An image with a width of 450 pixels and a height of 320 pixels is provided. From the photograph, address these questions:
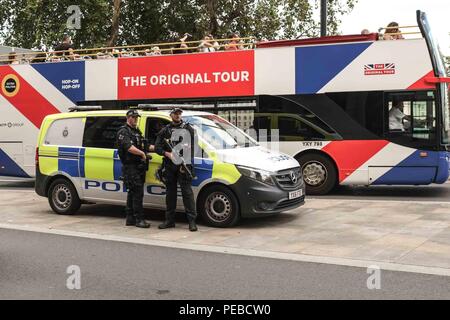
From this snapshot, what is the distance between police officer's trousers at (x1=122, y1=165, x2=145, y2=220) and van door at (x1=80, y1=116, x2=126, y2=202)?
63 centimetres

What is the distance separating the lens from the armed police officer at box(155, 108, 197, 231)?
25.8 ft

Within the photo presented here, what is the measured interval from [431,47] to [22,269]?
27.8ft

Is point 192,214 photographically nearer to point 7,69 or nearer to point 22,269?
point 22,269

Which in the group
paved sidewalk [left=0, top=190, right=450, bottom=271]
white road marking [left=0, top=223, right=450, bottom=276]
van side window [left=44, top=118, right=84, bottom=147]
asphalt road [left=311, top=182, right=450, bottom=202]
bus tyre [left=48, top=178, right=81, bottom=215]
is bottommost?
white road marking [left=0, top=223, right=450, bottom=276]

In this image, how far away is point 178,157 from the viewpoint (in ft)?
25.8

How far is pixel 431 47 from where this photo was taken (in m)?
10.8

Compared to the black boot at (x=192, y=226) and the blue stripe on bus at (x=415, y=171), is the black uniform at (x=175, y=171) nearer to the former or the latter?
the black boot at (x=192, y=226)

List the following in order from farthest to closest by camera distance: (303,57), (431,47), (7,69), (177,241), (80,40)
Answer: (80,40) < (7,69) < (303,57) < (431,47) < (177,241)

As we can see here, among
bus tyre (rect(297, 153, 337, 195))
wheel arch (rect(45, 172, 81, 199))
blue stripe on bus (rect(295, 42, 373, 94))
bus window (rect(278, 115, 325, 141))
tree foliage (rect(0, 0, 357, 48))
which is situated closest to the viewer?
wheel arch (rect(45, 172, 81, 199))

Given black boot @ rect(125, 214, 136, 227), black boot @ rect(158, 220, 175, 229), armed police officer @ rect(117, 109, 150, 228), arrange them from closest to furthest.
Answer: armed police officer @ rect(117, 109, 150, 228) → black boot @ rect(158, 220, 175, 229) → black boot @ rect(125, 214, 136, 227)

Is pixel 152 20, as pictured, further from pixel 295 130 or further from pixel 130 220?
pixel 130 220

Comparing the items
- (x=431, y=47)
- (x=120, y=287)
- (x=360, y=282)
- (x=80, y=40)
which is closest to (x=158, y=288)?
(x=120, y=287)

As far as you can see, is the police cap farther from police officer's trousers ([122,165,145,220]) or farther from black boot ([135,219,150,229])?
black boot ([135,219,150,229])

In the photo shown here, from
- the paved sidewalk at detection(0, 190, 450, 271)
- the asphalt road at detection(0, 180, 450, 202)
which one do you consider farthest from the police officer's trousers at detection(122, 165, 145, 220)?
the asphalt road at detection(0, 180, 450, 202)
